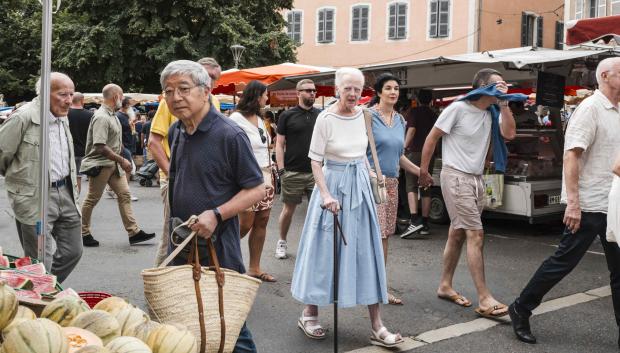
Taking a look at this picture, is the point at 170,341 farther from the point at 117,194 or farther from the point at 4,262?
the point at 117,194

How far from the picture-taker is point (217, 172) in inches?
139

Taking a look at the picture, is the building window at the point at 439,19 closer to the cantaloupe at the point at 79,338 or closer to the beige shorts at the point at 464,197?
the beige shorts at the point at 464,197

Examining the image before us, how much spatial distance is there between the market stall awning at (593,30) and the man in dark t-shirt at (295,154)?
3444 millimetres

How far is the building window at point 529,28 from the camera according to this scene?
132ft

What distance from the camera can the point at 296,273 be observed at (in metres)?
5.19

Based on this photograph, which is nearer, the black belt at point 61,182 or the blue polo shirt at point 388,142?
the black belt at point 61,182

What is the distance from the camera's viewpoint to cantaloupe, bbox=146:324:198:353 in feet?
8.84

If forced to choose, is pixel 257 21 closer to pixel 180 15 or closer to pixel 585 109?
pixel 180 15

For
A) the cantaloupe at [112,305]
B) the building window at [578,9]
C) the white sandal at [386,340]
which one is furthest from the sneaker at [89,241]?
the building window at [578,9]

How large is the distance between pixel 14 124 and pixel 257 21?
97.5 ft

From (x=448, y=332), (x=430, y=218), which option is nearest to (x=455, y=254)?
(x=448, y=332)

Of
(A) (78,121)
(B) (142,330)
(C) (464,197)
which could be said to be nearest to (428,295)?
(C) (464,197)

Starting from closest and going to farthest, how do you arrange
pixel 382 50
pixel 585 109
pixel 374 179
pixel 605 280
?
pixel 585 109
pixel 374 179
pixel 605 280
pixel 382 50

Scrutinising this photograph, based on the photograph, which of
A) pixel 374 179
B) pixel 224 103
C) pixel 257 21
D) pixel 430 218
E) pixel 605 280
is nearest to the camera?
pixel 374 179
